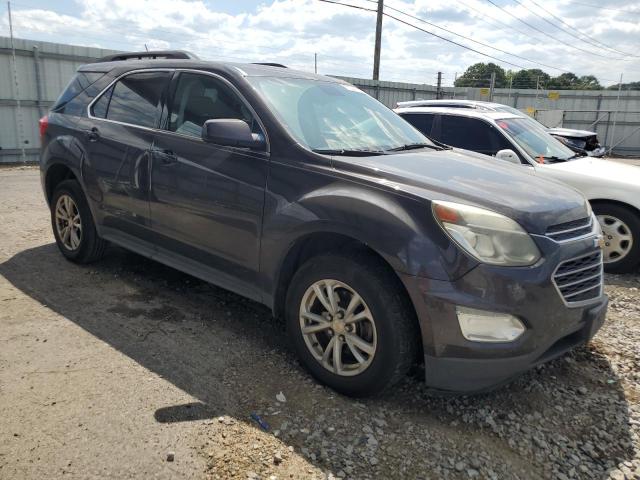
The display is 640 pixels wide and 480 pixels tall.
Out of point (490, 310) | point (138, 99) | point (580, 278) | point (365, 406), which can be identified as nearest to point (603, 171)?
point (580, 278)

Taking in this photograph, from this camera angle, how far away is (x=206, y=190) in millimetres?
3564

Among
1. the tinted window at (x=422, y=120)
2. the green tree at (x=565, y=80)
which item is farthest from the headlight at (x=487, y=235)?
the green tree at (x=565, y=80)

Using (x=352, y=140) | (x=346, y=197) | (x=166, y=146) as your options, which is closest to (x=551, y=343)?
(x=346, y=197)

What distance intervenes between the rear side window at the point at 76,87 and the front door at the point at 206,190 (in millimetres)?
1300

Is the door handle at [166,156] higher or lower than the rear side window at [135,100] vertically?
lower

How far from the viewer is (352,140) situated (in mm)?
3527

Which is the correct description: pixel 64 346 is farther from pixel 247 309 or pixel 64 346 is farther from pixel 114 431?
pixel 247 309

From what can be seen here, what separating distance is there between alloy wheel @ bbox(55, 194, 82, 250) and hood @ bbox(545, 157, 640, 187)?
5004mm

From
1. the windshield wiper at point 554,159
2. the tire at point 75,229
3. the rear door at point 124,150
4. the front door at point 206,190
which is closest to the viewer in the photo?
the front door at point 206,190

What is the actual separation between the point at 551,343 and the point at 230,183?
2.12 m

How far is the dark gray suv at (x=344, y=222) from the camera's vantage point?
2602 millimetres

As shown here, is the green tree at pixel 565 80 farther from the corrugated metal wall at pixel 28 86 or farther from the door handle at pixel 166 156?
the door handle at pixel 166 156

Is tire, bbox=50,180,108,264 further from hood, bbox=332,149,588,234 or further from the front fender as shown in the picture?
hood, bbox=332,149,588,234

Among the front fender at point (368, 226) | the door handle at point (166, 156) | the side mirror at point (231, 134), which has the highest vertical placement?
the side mirror at point (231, 134)
